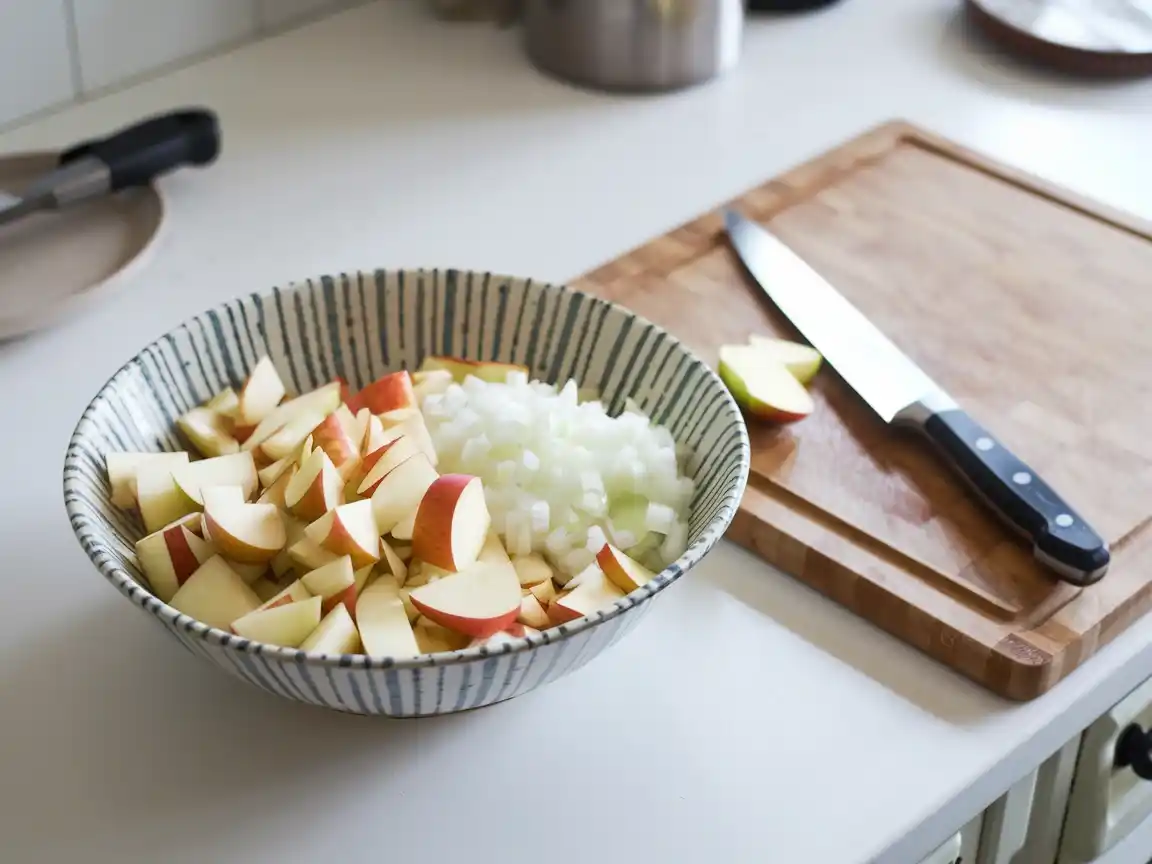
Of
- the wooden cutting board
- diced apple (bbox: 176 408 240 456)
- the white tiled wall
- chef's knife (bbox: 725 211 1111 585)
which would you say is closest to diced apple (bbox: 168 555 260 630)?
diced apple (bbox: 176 408 240 456)

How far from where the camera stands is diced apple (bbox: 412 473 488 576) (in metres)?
0.63

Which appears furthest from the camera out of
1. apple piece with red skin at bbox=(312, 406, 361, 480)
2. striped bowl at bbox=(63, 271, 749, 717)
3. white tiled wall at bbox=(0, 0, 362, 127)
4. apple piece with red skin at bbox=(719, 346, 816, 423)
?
white tiled wall at bbox=(0, 0, 362, 127)

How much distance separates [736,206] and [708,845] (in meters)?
0.53

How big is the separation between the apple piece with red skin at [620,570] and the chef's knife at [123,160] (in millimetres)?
499

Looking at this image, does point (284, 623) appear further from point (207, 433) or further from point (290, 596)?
point (207, 433)

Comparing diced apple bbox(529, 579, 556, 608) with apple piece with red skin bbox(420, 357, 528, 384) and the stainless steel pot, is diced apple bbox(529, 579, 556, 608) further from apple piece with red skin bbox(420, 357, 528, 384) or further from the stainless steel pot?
the stainless steel pot

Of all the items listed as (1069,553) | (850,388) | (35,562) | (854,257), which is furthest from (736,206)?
(35,562)

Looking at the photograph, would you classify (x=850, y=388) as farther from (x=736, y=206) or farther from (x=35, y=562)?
(x=35, y=562)

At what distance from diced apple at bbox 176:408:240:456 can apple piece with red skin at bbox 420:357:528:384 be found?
11 centimetres

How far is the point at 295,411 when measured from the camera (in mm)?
744

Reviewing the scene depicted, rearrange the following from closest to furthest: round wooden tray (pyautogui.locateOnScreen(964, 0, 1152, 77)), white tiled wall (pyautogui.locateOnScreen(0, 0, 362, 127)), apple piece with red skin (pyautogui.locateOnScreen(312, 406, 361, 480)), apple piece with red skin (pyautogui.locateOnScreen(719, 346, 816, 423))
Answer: apple piece with red skin (pyautogui.locateOnScreen(312, 406, 361, 480)) → apple piece with red skin (pyautogui.locateOnScreen(719, 346, 816, 423)) → white tiled wall (pyautogui.locateOnScreen(0, 0, 362, 127)) → round wooden tray (pyautogui.locateOnScreen(964, 0, 1152, 77))

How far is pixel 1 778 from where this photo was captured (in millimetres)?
641

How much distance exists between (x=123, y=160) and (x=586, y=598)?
20.8 inches

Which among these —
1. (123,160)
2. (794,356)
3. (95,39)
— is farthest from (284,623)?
(95,39)
